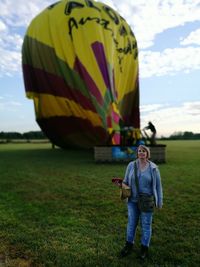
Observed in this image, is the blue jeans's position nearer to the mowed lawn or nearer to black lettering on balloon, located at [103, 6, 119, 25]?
the mowed lawn

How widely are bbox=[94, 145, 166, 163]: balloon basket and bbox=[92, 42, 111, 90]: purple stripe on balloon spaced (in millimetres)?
4623

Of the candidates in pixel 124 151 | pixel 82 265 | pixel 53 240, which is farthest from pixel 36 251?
pixel 124 151

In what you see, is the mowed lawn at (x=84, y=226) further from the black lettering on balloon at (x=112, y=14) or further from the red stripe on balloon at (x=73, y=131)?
the black lettering on balloon at (x=112, y=14)

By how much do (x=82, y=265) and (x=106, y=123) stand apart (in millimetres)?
13568

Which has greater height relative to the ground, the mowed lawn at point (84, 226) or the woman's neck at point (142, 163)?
the woman's neck at point (142, 163)

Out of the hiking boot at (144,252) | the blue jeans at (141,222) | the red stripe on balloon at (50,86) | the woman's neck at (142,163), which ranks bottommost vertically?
the hiking boot at (144,252)

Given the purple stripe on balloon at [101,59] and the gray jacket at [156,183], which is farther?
the purple stripe on balloon at [101,59]

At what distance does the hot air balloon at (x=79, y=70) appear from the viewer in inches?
705

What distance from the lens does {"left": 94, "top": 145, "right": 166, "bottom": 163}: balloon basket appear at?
46.9ft

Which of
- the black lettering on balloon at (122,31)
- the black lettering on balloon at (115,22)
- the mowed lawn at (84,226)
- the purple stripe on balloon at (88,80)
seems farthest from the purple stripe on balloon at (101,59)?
the mowed lawn at (84,226)

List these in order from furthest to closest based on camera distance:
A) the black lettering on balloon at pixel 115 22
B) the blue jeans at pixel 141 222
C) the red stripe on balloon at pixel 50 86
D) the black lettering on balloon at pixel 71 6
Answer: the black lettering on balloon at pixel 71 6, the black lettering on balloon at pixel 115 22, the red stripe on balloon at pixel 50 86, the blue jeans at pixel 141 222

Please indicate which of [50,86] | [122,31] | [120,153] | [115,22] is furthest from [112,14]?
[120,153]

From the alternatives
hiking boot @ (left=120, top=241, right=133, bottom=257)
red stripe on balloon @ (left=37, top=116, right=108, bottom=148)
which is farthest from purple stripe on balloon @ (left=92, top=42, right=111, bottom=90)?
hiking boot @ (left=120, top=241, right=133, bottom=257)

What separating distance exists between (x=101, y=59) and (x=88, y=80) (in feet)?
4.79
